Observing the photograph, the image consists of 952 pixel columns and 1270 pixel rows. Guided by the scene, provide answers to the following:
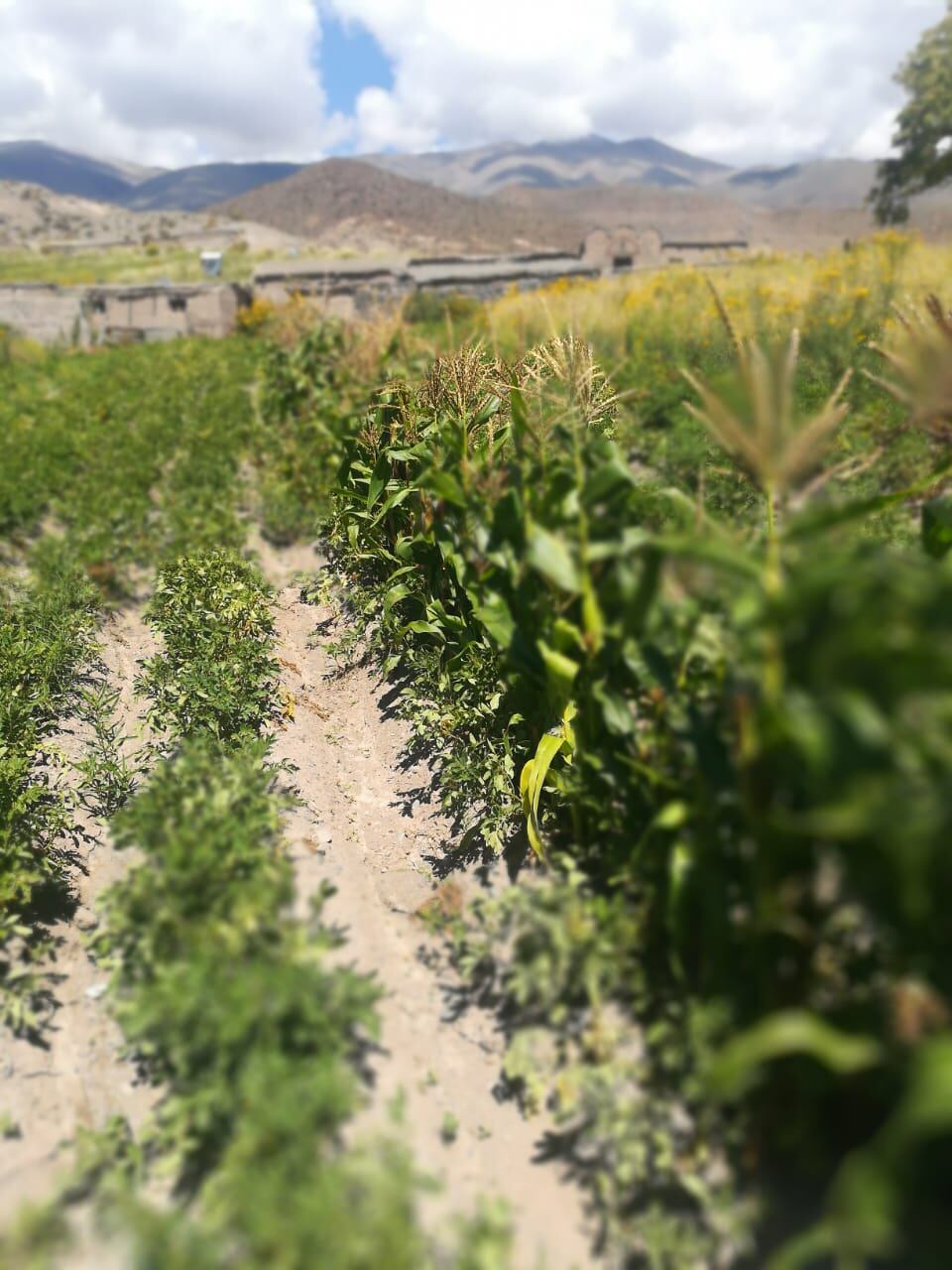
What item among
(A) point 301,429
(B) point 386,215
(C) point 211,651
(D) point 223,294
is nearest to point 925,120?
(D) point 223,294

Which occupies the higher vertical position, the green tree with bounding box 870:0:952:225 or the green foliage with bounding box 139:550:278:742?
the green tree with bounding box 870:0:952:225

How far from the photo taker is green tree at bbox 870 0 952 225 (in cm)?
2609

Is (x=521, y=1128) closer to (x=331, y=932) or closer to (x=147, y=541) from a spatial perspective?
(x=331, y=932)

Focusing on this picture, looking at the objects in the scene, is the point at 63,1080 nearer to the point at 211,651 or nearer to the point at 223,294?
the point at 211,651

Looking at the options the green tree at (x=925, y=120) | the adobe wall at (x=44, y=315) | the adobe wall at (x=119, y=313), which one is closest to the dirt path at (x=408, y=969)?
the adobe wall at (x=119, y=313)

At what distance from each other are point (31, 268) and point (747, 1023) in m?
49.2

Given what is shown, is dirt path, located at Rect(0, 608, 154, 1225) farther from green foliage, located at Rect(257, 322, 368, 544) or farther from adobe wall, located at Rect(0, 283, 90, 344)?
adobe wall, located at Rect(0, 283, 90, 344)

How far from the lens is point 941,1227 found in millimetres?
1288

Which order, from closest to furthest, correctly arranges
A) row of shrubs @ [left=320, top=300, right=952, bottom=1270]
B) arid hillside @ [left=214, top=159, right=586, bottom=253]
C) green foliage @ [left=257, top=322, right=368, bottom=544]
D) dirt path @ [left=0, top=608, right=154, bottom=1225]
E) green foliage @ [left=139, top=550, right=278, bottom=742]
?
1. row of shrubs @ [left=320, top=300, right=952, bottom=1270]
2. dirt path @ [left=0, top=608, right=154, bottom=1225]
3. green foliage @ [left=139, top=550, right=278, bottom=742]
4. green foliage @ [left=257, top=322, right=368, bottom=544]
5. arid hillside @ [left=214, top=159, right=586, bottom=253]

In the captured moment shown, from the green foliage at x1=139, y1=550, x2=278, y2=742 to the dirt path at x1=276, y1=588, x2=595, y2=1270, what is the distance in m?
0.27

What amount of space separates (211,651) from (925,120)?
33015 millimetres

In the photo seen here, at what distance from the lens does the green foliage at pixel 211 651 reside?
3.38m

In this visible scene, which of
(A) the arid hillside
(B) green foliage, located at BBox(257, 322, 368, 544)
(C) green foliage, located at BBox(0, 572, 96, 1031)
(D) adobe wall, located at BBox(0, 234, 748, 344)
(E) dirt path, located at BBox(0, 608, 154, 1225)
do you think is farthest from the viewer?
(A) the arid hillside

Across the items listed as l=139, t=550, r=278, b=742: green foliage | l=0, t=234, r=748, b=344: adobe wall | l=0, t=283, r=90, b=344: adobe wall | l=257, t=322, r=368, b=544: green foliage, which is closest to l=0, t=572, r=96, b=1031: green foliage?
l=139, t=550, r=278, b=742: green foliage
